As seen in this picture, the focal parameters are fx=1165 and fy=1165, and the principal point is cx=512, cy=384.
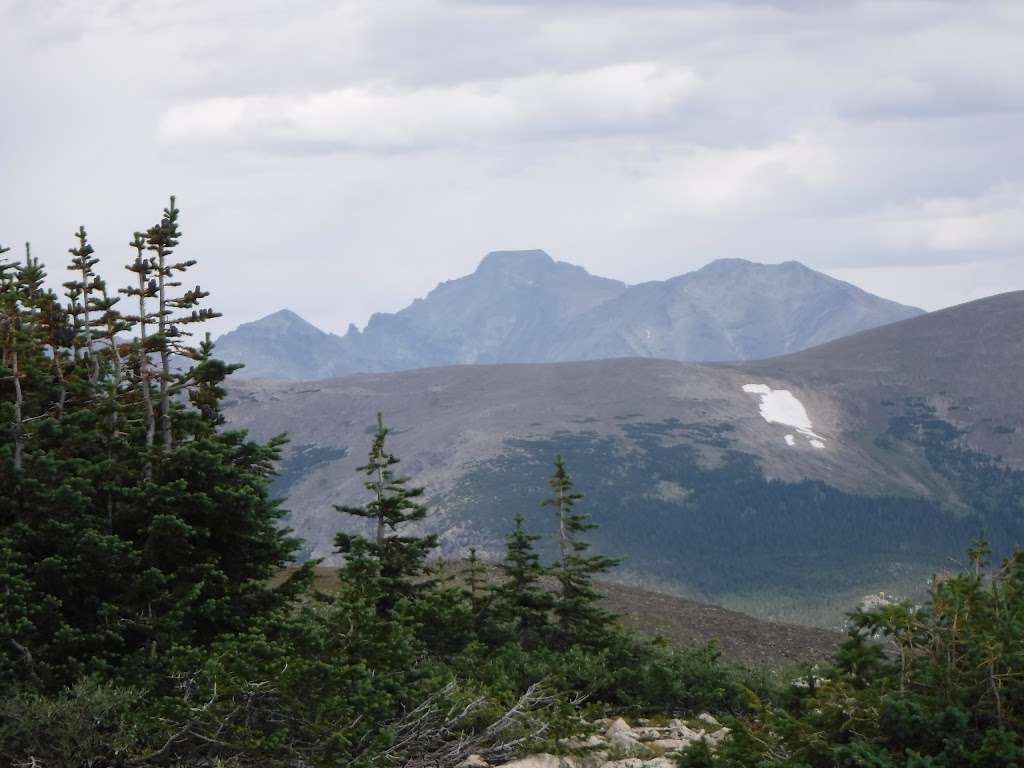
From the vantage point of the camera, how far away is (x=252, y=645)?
2077cm

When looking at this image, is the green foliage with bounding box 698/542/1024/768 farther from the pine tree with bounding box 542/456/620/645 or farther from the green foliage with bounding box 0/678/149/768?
the pine tree with bounding box 542/456/620/645

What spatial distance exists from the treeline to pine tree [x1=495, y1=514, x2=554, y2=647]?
3272 millimetres

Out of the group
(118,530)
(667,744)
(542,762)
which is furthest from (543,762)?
(118,530)

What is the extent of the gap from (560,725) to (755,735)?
830cm

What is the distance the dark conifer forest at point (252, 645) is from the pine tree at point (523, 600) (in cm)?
312

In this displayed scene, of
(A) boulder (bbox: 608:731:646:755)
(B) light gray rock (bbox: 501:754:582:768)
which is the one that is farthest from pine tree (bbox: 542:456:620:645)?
(B) light gray rock (bbox: 501:754:582:768)

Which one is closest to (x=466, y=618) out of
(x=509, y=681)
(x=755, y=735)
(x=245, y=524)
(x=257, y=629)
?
(x=509, y=681)

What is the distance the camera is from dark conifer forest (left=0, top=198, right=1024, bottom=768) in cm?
1529

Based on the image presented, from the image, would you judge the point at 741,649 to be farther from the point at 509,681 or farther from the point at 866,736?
the point at 866,736

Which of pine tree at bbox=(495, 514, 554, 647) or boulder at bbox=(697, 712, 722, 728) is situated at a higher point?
pine tree at bbox=(495, 514, 554, 647)

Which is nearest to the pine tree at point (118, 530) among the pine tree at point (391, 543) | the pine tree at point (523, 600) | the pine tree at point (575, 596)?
the pine tree at point (391, 543)

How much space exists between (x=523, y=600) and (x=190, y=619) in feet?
42.6

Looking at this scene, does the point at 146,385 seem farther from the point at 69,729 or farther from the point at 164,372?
the point at 69,729

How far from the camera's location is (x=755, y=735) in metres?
16.0
